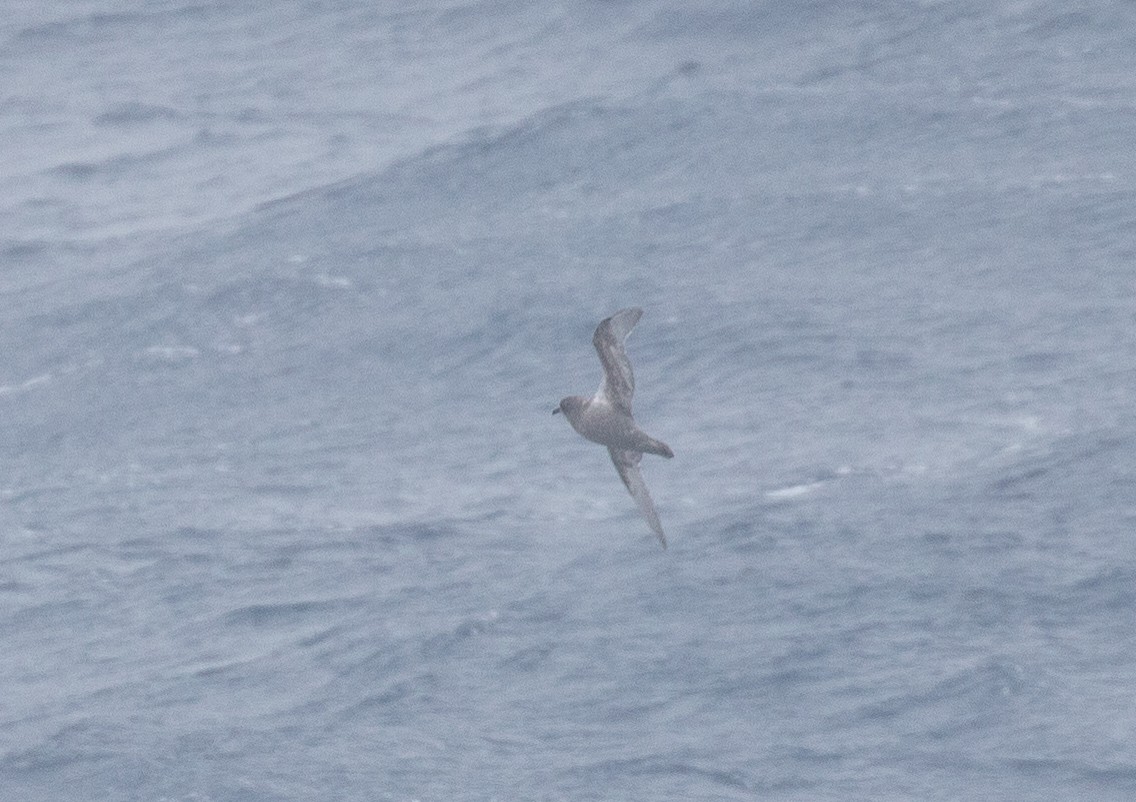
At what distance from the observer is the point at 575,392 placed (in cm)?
5644

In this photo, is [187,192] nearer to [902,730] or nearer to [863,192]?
[863,192]

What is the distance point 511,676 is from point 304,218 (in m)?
22.2

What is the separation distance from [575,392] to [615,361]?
28.1 metres

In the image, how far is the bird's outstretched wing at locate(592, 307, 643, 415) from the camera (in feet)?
92.1

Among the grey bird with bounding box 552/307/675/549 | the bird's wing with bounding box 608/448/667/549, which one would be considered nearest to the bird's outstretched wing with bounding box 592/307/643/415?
the grey bird with bounding box 552/307/675/549

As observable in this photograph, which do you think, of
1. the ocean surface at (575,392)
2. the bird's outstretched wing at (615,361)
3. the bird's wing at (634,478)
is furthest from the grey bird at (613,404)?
the ocean surface at (575,392)

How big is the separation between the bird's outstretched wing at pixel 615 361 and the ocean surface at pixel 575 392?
1593 centimetres

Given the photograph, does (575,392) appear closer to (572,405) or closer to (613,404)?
(572,405)

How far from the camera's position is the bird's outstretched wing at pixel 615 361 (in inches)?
1105

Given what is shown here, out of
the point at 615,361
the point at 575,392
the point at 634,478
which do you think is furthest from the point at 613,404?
the point at 575,392

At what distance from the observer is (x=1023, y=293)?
191 feet

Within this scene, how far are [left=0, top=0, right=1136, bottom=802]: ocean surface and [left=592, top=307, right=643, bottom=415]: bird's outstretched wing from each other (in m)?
15.9

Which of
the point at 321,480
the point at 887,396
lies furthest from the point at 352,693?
the point at 887,396

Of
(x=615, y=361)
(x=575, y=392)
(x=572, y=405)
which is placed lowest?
(x=575, y=392)
